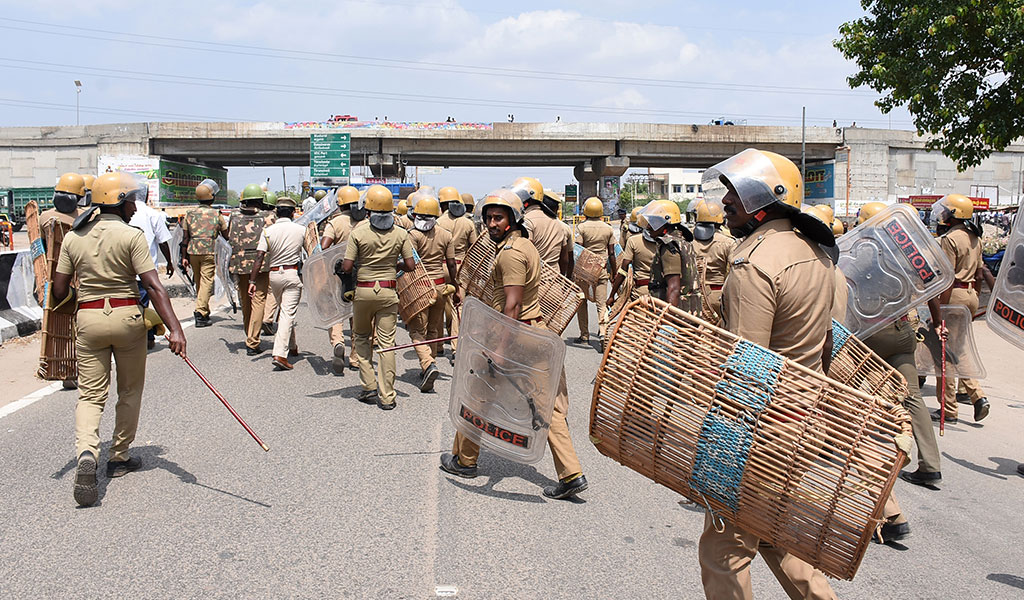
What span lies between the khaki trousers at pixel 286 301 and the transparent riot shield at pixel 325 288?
70 cm

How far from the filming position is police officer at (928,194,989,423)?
284 inches

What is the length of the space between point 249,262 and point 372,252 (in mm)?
3441

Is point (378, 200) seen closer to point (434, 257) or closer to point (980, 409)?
point (434, 257)

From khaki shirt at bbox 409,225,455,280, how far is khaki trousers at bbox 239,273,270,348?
2.20m

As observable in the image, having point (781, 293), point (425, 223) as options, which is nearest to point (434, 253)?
point (425, 223)

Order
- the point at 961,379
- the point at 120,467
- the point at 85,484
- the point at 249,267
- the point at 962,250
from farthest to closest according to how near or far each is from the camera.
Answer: the point at 249,267, the point at 961,379, the point at 962,250, the point at 120,467, the point at 85,484

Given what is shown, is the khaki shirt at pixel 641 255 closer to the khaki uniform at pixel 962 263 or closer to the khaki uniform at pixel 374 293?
the khaki uniform at pixel 374 293

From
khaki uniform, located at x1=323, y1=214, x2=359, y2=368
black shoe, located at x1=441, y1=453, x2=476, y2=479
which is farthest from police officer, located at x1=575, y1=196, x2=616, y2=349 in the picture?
black shoe, located at x1=441, y1=453, x2=476, y2=479

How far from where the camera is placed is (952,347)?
7.22 m

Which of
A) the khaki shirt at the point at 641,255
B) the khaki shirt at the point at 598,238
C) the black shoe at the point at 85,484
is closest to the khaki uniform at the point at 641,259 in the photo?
the khaki shirt at the point at 641,255

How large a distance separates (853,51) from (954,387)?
27.6ft

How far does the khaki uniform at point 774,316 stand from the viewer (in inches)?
111

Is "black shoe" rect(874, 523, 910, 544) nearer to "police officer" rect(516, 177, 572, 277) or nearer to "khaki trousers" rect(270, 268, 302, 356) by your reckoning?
"police officer" rect(516, 177, 572, 277)

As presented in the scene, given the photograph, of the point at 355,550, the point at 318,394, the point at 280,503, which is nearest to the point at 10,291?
the point at 318,394
